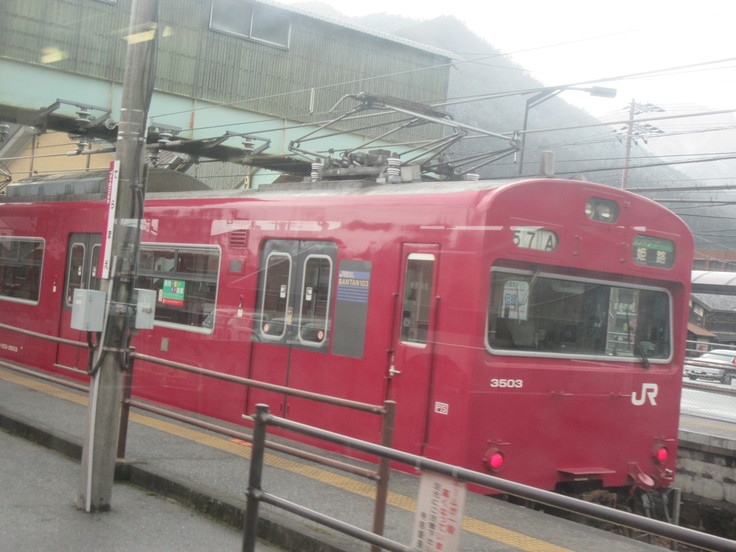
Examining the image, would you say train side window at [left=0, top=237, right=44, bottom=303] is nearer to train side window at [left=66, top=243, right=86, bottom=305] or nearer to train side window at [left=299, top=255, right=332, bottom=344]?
train side window at [left=66, top=243, right=86, bottom=305]

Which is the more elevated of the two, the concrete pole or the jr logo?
the concrete pole

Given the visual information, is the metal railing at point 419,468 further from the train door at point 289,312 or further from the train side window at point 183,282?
the train side window at point 183,282

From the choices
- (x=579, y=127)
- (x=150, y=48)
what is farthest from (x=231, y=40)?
(x=150, y=48)

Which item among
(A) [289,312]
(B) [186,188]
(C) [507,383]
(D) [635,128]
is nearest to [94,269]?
(B) [186,188]

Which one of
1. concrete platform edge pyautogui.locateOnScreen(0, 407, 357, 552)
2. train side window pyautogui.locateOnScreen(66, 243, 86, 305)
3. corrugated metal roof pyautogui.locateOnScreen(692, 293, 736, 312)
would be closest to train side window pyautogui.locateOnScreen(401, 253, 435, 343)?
concrete platform edge pyautogui.locateOnScreen(0, 407, 357, 552)

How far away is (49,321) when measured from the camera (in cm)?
1230

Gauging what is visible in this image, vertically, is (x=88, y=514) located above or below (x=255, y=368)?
below

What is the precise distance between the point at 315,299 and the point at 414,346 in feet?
4.59

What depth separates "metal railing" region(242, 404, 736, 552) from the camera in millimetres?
2840

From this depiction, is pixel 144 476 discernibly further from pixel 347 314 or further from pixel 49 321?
pixel 49 321

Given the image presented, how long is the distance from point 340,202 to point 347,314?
111 centimetres

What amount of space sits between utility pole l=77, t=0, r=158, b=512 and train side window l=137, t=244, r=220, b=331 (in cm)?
343

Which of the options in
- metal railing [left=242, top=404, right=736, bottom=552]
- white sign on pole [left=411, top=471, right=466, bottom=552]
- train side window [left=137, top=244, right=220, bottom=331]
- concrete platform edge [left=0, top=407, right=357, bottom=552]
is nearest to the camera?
metal railing [left=242, top=404, right=736, bottom=552]

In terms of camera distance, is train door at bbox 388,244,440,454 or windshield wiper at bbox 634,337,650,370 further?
windshield wiper at bbox 634,337,650,370
